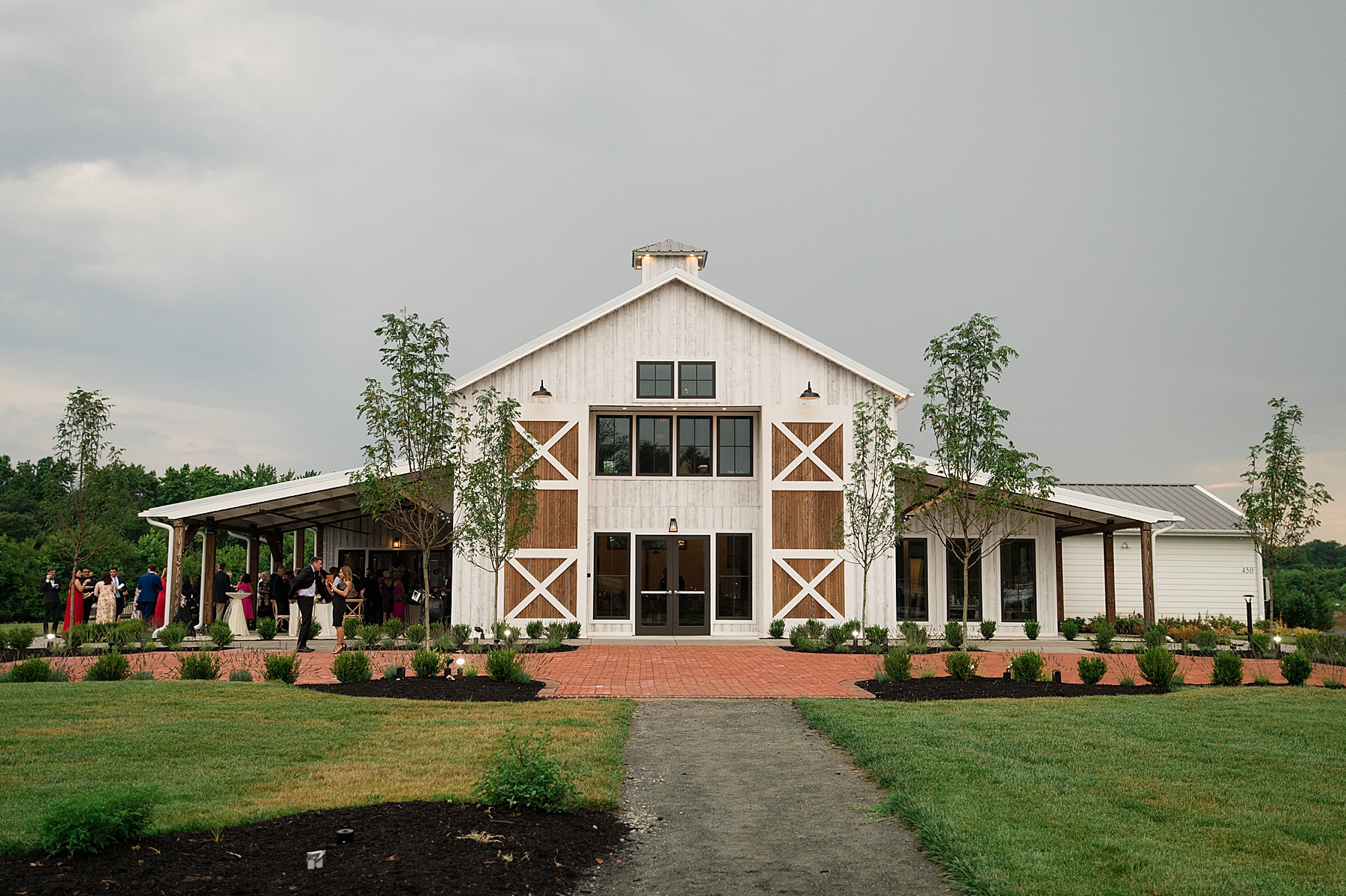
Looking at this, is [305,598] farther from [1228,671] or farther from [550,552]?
[1228,671]

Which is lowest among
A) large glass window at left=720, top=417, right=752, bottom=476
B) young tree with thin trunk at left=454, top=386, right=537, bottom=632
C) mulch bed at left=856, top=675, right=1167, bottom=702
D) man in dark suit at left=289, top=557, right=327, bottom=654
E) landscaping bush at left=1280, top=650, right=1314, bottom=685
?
mulch bed at left=856, top=675, right=1167, bottom=702

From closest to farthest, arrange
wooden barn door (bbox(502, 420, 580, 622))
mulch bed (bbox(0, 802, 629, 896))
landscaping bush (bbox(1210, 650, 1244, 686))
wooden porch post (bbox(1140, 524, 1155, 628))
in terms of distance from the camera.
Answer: mulch bed (bbox(0, 802, 629, 896)), landscaping bush (bbox(1210, 650, 1244, 686)), wooden porch post (bbox(1140, 524, 1155, 628)), wooden barn door (bbox(502, 420, 580, 622))

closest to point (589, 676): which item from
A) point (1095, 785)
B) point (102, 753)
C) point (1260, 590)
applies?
point (102, 753)

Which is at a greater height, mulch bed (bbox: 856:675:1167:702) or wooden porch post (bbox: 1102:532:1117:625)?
wooden porch post (bbox: 1102:532:1117:625)

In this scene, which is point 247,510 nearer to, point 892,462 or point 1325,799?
point 892,462

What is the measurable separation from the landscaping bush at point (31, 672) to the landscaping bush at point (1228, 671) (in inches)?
568

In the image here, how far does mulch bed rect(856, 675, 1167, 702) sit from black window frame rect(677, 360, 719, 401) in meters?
9.08

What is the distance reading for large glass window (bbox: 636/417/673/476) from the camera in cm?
2072

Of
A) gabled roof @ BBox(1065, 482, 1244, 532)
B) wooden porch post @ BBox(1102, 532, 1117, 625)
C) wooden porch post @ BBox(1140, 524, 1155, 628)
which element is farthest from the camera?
gabled roof @ BBox(1065, 482, 1244, 532)

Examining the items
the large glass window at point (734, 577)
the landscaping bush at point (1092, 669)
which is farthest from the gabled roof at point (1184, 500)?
the landscaping bush at point (1092, 669)

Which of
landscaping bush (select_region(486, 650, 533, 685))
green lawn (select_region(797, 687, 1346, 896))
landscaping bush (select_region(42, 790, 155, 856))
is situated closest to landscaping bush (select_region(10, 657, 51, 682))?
landscaping bush (select_region(486, 650, 533, 685))

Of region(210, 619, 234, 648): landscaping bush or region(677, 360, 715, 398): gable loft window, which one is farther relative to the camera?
region(677, 360, 715, 398): gable loft window

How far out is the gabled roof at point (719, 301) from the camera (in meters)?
20.1

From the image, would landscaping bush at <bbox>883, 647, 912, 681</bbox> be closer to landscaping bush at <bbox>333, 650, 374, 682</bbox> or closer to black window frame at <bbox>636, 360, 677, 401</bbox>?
landscaping bush at <bbox>333, 650, 374, 682</bbox>
